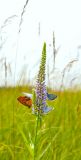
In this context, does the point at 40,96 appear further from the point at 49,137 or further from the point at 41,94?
the point at 49,137

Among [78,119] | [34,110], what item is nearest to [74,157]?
[78,119]

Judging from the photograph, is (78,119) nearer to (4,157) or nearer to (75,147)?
(75,147)

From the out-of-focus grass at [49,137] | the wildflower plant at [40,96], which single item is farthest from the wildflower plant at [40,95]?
the out-of-focus grass at [49,137]

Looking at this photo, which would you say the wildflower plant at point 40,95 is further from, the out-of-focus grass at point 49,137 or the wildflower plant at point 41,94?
the out-of-focus grass at point 49,137

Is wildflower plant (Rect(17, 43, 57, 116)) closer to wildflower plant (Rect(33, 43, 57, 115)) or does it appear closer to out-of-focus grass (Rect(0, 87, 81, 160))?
wildflower plant (Rect(33, 43, 57, 115))

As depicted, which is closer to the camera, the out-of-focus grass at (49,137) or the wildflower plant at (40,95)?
the wildflower plant at (40,95)

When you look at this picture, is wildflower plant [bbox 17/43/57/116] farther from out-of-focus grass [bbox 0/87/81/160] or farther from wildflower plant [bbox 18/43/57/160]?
out-of-focus grass [bbox 0/87/81/160]

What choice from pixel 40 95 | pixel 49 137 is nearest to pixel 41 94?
pixel 40 95

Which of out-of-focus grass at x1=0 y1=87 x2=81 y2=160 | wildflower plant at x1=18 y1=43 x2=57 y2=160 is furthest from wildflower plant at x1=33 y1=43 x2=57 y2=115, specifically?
out-of-focus grass at x1=0 y1=87 x2=81 y2=160

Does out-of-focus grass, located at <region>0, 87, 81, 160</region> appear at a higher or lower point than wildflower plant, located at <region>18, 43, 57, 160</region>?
lower

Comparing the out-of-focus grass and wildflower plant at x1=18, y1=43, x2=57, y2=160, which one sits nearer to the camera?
wildflower plant at x1=18, y1=43, x2=57, y2=160

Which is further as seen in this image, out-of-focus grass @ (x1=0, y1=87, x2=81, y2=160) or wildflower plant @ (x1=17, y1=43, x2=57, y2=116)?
out-of-focus grass @ (x1=0, y1=87, x2=81, y2=160)
